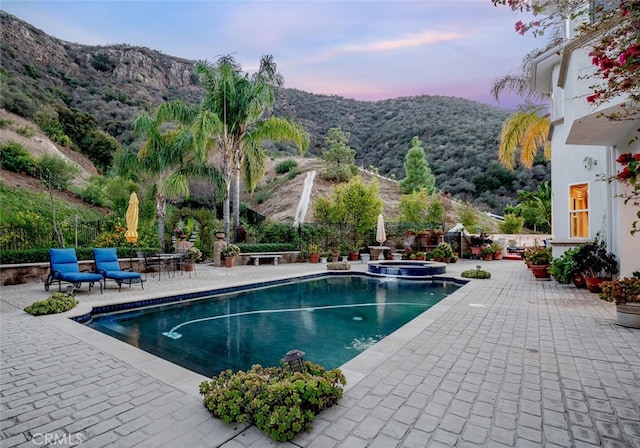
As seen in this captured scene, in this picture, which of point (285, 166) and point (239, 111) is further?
point (285, 166)

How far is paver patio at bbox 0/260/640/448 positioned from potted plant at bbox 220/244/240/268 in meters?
8.73

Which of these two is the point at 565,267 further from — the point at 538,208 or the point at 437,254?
the point at 538,208

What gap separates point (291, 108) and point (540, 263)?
164 ft

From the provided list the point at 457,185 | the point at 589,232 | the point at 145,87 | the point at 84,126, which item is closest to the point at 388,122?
the point at 457,185

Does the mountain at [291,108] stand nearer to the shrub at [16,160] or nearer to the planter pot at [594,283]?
the shrub at [16,160]

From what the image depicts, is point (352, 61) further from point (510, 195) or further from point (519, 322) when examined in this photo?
point (519, 322)

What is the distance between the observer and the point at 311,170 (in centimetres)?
3247

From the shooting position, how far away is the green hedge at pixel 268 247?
1527 centimetres

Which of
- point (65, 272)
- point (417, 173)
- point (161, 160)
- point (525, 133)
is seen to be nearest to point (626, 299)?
point (525, 133)

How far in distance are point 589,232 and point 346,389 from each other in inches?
368

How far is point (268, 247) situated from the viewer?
623 inches

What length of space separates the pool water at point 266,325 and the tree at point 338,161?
21.6m

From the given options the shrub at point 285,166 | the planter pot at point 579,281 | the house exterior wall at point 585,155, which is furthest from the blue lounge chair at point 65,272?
the shrub at point 285,166

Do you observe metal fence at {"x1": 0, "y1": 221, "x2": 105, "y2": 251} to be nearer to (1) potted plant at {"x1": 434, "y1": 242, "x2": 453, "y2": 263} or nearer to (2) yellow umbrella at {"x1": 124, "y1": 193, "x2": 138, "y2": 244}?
(2) yellow umbrella at {"x1": 124, "y1": 193, "x2": 138, "y2": 244}
